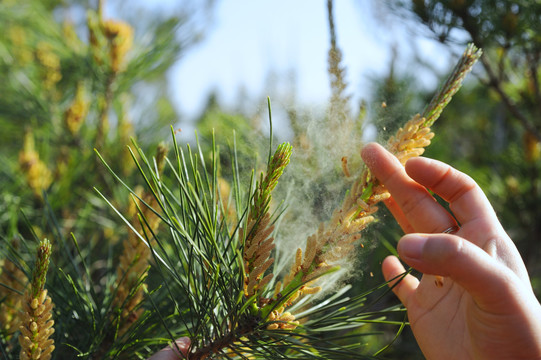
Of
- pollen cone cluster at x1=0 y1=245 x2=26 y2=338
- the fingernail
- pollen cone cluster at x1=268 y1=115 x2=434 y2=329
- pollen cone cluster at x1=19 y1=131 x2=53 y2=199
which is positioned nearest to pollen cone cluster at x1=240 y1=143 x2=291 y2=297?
pollen cone cluster at x1=268 y1=115 x2=434 y2=329

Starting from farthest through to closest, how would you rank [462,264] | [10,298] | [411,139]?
[10,298] → [411,139] → [462,264]

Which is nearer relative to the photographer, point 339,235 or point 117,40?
point 339,235

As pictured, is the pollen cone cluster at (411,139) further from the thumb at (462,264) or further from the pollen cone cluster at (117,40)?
the pollen cone cluster at (117,40)

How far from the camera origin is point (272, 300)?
50cm

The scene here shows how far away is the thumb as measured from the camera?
15.9 inches

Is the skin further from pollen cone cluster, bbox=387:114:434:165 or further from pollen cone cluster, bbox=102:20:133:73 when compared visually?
pollen cone cluster, bbox=102:20:133:73

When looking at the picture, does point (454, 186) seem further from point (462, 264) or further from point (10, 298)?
point (10, 298)

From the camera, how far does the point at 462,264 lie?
40 centimetres

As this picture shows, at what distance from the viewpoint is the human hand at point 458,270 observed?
1.35ft

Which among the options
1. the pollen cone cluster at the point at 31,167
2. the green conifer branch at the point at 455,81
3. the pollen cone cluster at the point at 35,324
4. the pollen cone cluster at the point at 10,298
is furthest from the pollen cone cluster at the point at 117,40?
the green conifer branch at the point at 455,81

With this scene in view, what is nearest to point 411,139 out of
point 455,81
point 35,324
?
point 455,81

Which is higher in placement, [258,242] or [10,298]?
[258,242]

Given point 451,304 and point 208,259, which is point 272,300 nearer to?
point 208,259

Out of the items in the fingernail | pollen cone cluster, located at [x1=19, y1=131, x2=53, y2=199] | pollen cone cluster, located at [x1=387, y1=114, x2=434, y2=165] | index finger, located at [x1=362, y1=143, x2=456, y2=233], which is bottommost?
pollen cone cluster, located at [x1=19, y1=131, x2=53, y2=199]
